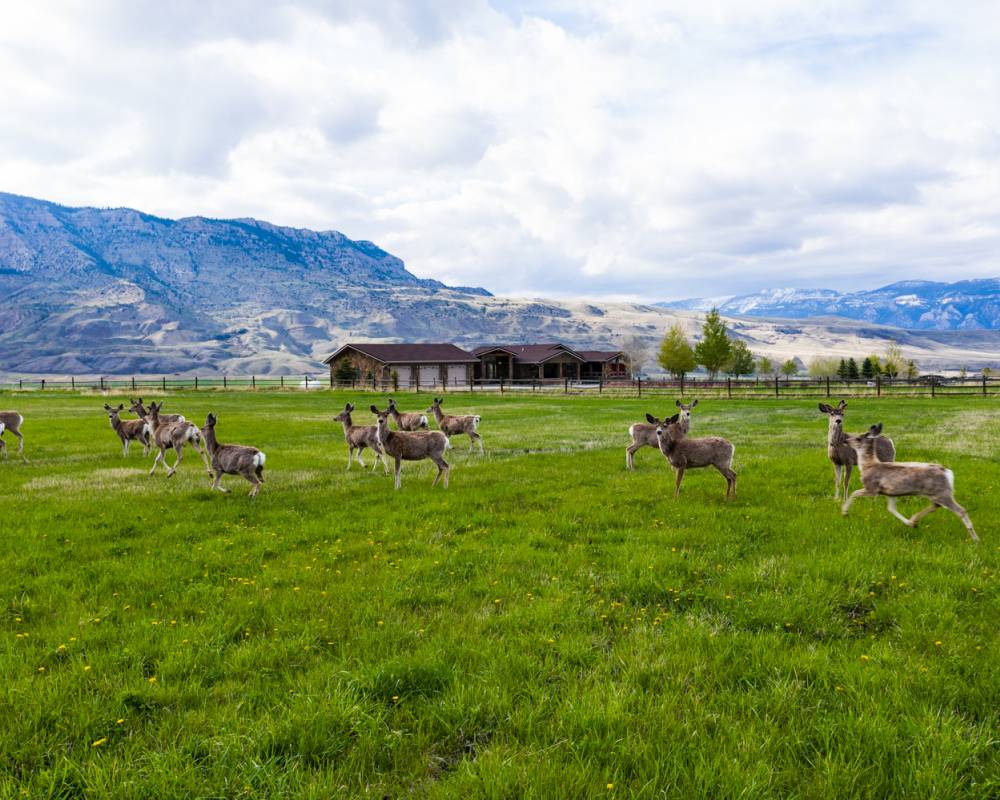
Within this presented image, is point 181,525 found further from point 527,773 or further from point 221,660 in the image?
point 527,773

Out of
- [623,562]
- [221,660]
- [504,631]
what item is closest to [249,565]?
[221,660]

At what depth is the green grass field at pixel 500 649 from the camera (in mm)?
3947

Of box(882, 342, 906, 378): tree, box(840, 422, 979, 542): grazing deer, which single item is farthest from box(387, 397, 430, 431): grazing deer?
box(882, 342, 906, 378): tree

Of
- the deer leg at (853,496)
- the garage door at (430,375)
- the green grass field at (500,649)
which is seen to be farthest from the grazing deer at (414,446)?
the garage door at (430,375)

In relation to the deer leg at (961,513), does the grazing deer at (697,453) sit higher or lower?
higher

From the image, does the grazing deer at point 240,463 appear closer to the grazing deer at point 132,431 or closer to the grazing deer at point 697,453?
the grazing deer at point 132,431

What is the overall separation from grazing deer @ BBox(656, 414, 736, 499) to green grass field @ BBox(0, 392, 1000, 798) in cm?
55

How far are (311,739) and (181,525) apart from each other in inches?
286

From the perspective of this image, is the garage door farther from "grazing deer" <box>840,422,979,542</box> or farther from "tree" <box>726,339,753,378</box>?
"grazing deer" <box>840,422,979,542</box>

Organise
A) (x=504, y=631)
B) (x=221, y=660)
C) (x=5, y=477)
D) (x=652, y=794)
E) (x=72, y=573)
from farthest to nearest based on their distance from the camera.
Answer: (x=5, y=477) → (x=72, y=573) → (x=504, y=631) → (x=221, y=660) → (x=652, y=794)

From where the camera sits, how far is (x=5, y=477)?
1489 cm

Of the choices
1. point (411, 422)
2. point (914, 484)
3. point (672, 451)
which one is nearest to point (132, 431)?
point (411, 422)

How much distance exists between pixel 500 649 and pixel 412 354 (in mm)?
79639

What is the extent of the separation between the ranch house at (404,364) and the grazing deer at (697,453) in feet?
214
